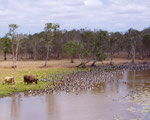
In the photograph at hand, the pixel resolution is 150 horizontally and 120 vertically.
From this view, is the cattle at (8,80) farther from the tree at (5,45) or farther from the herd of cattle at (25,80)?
the tree at (5,45)

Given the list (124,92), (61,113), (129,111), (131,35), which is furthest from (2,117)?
(131,35)

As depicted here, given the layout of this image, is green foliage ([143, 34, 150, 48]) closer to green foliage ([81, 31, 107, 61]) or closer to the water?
green foliage ([81, 31, 107, 61])

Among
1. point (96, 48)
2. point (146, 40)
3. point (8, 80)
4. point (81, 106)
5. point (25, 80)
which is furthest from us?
point (146, 40)

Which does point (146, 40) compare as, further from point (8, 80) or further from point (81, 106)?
point (81, 106)

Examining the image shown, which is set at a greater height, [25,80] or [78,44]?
[78,44]

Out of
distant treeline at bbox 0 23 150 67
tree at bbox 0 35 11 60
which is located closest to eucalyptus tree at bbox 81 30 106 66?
distant treeline at bbox 0 23 150 67

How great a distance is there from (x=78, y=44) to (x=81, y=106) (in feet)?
106

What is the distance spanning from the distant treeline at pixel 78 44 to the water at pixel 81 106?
994 inches

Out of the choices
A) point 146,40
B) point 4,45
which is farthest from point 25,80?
point 146,40

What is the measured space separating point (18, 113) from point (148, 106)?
984cm

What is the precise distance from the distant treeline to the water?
2524cm

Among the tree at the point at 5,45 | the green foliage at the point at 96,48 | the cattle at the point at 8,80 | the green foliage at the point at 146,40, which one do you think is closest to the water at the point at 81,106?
the cattle at the point at 8,80

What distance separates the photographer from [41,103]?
20766 mm

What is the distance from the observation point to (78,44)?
51188 mm
